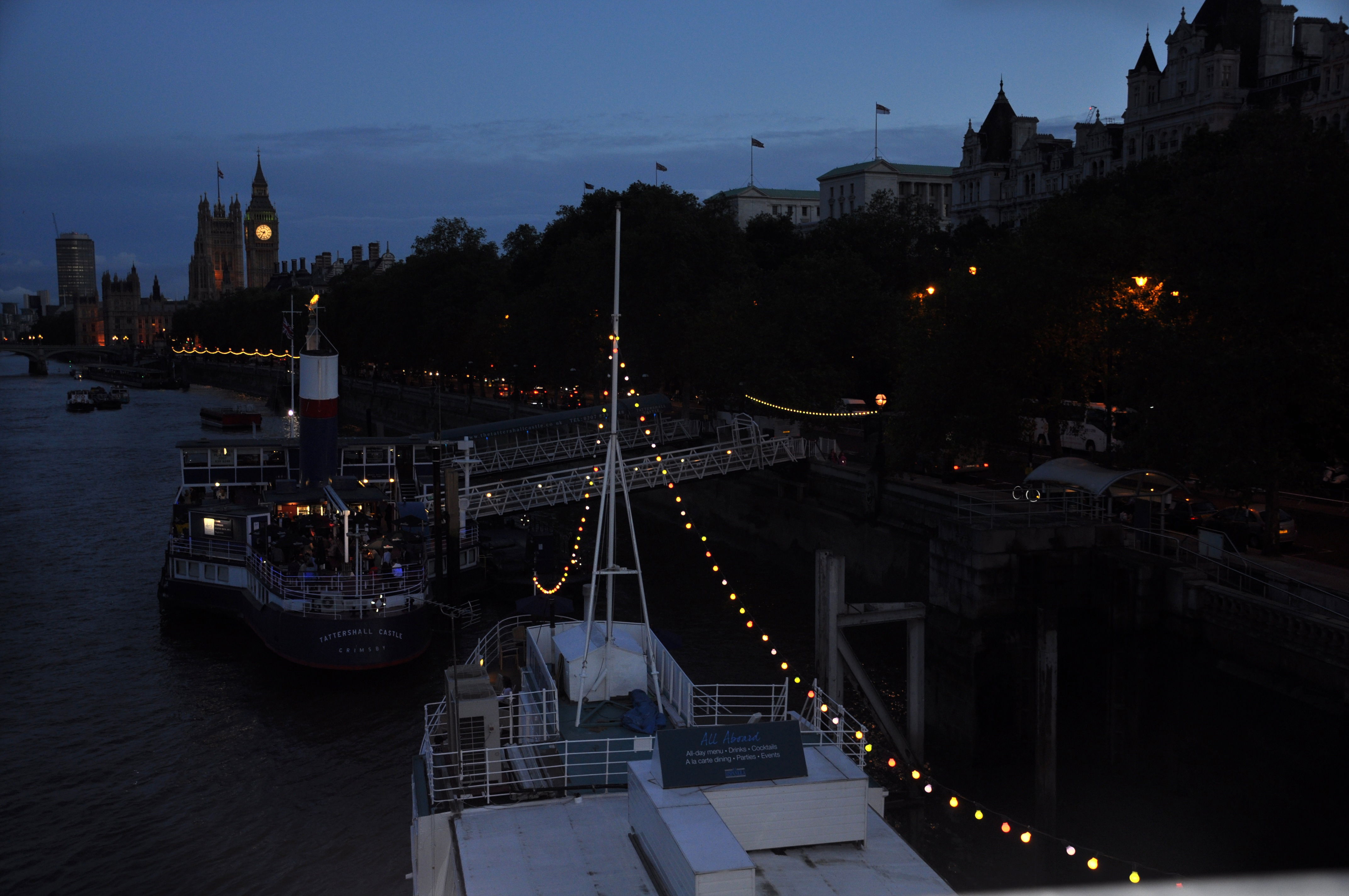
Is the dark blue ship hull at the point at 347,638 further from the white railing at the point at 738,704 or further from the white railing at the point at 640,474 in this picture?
the white railing at the point at 640,474

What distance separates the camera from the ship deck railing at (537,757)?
1492 cm

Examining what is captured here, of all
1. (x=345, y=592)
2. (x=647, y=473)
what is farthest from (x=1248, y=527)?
(x=345, y=592)

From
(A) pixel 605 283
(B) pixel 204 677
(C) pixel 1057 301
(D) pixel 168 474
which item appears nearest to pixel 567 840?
(B) pixel 204 677

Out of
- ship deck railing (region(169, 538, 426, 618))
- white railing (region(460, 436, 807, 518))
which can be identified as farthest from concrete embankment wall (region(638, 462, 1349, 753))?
white railing (region(460, 436, 807, 518))

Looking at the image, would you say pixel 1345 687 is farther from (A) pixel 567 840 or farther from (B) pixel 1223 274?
(A) pixel 567 840

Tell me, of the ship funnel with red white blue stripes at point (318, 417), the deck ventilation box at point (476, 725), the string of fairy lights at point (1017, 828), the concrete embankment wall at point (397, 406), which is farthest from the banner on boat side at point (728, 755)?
the concrete embankment wall at point (397, 406)

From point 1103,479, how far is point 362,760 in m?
19.5

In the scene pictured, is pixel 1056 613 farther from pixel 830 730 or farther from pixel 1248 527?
pixel 1248 527

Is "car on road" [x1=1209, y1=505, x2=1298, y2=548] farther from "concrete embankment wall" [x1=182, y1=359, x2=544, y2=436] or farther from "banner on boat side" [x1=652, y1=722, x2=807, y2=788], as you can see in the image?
"concrete embankment wall" [x1=182, y1=359, x2=544, y2=436]

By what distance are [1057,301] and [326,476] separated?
26.1 metres

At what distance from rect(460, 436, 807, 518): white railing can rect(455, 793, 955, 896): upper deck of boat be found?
2483 centimetres

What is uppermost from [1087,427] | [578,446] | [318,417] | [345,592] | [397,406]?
[318,417]

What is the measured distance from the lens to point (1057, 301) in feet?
120

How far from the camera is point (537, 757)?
15.9 m
